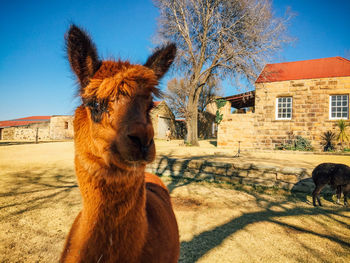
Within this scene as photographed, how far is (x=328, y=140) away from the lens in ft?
46.0

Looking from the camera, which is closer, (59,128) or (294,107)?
(294,107)

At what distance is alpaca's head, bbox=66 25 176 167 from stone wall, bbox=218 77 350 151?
15.7 meters

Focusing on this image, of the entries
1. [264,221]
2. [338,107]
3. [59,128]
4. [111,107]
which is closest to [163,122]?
[59,128]

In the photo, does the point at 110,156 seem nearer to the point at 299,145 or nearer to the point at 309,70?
the point at 299,145

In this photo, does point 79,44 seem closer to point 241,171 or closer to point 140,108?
point 140,108

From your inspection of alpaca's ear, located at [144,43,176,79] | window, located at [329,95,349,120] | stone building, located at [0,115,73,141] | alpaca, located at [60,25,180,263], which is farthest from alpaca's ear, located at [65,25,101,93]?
stone building, located at [0,115,73,141]

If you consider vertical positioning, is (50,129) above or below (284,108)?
below

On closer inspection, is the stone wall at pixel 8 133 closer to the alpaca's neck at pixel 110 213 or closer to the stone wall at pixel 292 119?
the stone wall at pixel 292 119

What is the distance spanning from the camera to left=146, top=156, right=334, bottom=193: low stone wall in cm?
576

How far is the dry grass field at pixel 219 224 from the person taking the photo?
3.04m

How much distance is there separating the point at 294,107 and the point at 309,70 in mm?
3497

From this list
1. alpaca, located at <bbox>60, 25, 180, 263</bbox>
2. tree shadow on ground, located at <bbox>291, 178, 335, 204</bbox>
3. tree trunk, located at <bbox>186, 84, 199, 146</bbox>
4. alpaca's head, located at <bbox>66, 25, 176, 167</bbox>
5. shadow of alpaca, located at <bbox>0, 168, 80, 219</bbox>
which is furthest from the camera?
tree trunk, located at <bbox>186, 84, 199, 146</bbox>

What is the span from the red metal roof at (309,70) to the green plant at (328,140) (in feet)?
13.8

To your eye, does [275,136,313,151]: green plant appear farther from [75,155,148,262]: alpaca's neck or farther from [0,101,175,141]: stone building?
[0,101,175,141]: stone building
